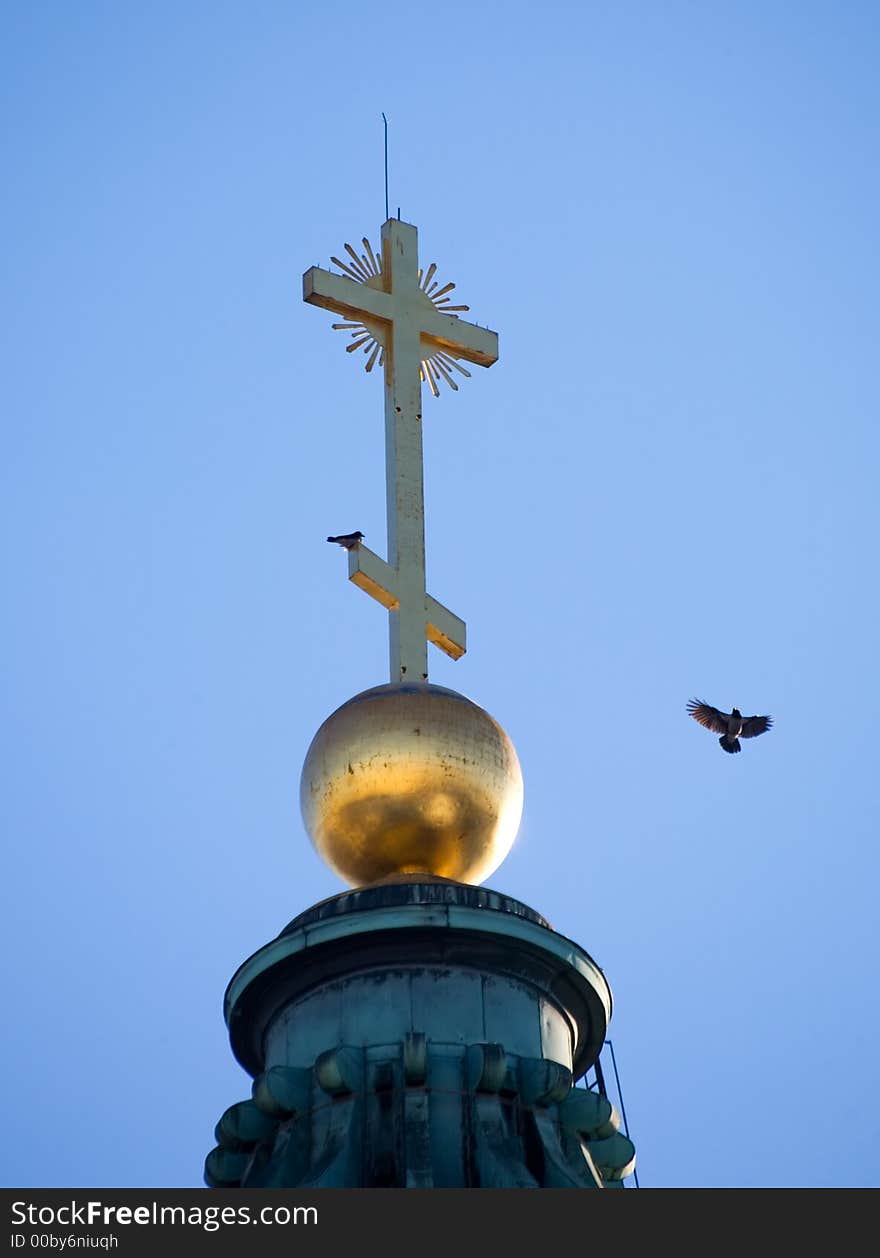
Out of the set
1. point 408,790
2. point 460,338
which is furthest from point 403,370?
point 408,790

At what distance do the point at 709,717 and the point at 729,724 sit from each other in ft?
1.10

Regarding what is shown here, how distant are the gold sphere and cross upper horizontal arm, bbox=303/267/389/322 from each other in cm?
463

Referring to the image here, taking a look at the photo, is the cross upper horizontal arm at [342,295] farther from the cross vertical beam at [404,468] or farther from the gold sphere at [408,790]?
the gold sphere at [408,790]

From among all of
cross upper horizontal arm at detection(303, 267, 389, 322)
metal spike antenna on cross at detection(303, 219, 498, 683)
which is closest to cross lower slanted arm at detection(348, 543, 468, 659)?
metal spike antenna on cross at detection(303, 219, 498, 683)

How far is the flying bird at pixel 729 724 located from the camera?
2639 cm

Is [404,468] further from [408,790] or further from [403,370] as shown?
[408,790]

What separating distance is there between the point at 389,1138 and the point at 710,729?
785 cm

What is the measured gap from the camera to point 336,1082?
20.3m

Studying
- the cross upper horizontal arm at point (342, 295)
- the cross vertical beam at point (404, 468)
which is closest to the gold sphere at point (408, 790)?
the cross vertical beam at point (404, 468)

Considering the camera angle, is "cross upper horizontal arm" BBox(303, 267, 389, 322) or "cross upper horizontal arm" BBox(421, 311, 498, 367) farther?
"cross upper horizontal arm" BBox(421, 311, 498, 367)

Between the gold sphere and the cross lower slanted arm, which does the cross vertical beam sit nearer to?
the cross lower slanted arm

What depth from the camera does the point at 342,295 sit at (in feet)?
83.1

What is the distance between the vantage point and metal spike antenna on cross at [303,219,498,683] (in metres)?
24.0

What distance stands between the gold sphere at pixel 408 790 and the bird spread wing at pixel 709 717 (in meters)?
4.73
